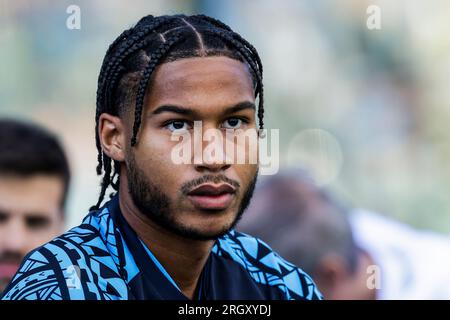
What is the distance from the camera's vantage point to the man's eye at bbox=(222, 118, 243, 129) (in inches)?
123

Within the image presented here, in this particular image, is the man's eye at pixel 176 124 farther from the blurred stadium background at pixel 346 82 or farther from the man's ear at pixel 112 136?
the blurred stadium background at pixel 346 82

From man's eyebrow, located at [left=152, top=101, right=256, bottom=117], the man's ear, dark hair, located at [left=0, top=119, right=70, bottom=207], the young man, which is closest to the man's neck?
the young man

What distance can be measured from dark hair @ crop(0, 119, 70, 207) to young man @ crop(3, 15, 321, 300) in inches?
88.2

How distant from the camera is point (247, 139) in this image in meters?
3.15

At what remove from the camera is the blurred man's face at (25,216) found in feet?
16.9

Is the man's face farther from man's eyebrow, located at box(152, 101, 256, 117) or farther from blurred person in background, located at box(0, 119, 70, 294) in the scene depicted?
blurred person in background, located at box(0, 119, 70, 294)

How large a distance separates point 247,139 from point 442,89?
3.70m

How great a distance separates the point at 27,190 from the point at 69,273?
103 inches

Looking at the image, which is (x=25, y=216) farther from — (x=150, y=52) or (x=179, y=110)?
(x=179, y=110)

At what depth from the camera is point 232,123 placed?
3.14 metres
